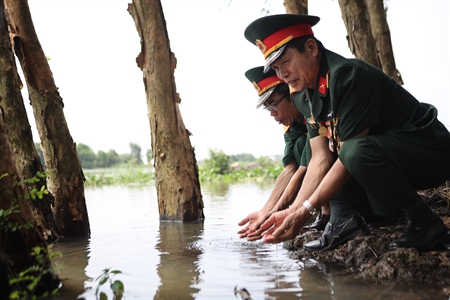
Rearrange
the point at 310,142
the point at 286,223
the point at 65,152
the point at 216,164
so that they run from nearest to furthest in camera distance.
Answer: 1. the point at 286,223
2. the point at 310,142
3. the point at 65,152
4. the point at 216,164

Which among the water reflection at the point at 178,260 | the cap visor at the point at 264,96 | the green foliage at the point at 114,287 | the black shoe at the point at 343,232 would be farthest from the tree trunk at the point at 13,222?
the cap visor at the point at 264,96

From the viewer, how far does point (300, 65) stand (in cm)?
309

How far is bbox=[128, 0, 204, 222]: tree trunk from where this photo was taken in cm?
541

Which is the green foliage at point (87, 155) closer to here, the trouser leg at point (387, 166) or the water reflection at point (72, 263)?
the water reflection at point (72, 263)

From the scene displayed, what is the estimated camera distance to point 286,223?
285 centimetres

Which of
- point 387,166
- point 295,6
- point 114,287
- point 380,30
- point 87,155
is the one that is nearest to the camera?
point 114,287

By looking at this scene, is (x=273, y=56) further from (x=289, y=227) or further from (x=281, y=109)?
(x=289, y=227)

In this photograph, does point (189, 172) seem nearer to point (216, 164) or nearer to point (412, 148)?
point (412, 148)

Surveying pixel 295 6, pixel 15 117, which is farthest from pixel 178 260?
pixel 295 6

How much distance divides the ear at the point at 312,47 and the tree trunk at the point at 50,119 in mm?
2260

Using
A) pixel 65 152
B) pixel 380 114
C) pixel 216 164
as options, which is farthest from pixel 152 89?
pixel 216 164

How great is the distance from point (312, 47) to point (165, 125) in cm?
258

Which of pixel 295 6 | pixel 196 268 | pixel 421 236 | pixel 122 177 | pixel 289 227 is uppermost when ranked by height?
pixel 295 6

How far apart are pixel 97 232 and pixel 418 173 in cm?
293
